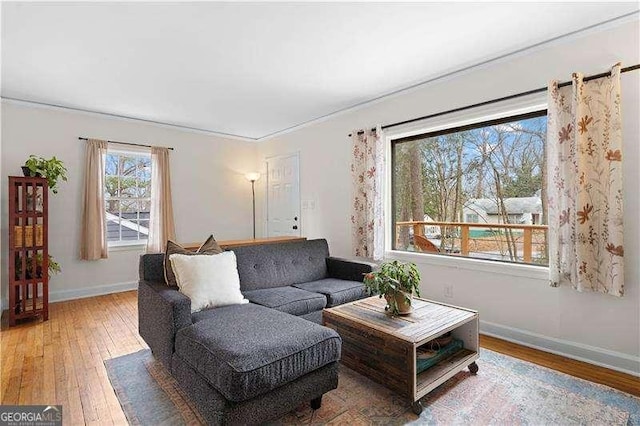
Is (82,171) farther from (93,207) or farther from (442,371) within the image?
(442,371)

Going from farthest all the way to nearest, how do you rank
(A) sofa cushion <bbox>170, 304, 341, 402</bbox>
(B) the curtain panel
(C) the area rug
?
1. (B) the curtain panel
2. (C) the area rug
3. (A) sofa cushion <bbox>170, 304, 341, 402</bbox>

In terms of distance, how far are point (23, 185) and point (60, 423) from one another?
8.55 ft

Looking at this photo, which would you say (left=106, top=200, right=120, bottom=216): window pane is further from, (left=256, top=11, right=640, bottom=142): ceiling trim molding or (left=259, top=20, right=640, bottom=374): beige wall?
(left=259, top=20, right=640, bottom=374): beige wall

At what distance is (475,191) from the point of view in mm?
3227

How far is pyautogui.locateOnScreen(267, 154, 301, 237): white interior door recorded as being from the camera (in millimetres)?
4973

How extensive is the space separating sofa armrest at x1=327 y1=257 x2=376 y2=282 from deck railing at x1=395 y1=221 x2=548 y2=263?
2.81 feet

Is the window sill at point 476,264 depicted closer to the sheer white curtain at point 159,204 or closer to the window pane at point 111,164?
the sheer white curtain at point 159,204

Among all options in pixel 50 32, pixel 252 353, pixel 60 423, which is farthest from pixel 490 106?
pixel 60 423

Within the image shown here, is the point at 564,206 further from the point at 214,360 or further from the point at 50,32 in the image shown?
the point at 50,32

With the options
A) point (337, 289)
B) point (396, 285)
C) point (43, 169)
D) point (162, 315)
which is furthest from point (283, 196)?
point (396, 285)

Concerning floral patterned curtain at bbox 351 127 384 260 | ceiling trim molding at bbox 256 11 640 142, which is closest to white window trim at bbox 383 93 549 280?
floral patterned curtain at bbox 351 127 384 260

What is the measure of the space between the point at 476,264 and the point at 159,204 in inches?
161

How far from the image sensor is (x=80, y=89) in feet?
11.1

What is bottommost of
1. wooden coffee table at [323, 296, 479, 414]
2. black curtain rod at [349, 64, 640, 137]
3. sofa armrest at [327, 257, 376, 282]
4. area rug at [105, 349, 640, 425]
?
area rug at [105, 349, 640, 425]
